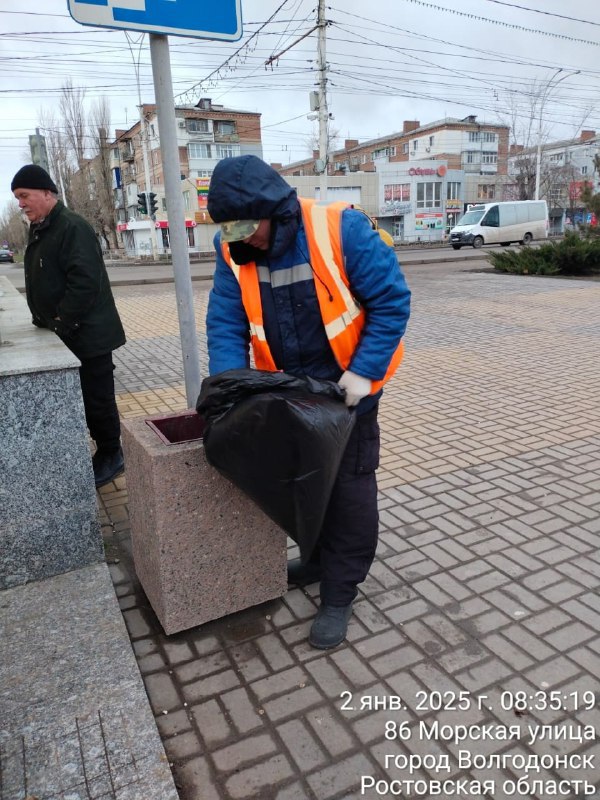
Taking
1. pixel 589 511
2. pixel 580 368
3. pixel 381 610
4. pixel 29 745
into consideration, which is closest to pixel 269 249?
pixel 381 610

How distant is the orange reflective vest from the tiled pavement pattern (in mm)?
1080

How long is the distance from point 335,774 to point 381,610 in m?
0.86

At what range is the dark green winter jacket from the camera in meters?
3.58

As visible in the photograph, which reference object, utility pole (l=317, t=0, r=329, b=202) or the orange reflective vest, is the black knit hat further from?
utility pole (l=317, t=0, r=329, b=202)

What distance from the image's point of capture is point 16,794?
1.81 meters

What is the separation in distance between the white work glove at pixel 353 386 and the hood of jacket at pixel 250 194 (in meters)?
0.55

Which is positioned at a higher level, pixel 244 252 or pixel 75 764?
pixel 244 252

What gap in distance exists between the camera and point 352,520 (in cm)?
250

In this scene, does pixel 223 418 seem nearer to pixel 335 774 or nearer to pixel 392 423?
pixel 335 774

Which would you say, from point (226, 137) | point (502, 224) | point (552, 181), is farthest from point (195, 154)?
point (552, 181)

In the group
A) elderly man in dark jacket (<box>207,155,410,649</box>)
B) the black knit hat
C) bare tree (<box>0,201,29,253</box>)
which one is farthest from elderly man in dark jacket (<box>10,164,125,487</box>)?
bare tree (<box>0,201,29,253</box>)

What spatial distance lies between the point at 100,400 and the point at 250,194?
7.55 ft

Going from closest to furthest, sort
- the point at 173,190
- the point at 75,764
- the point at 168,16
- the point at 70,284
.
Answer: the point at 75,764 → the point at 168,16 → the point at 173,190 → the point at 70,284

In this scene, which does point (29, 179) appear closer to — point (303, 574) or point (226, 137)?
point (303, 574)
